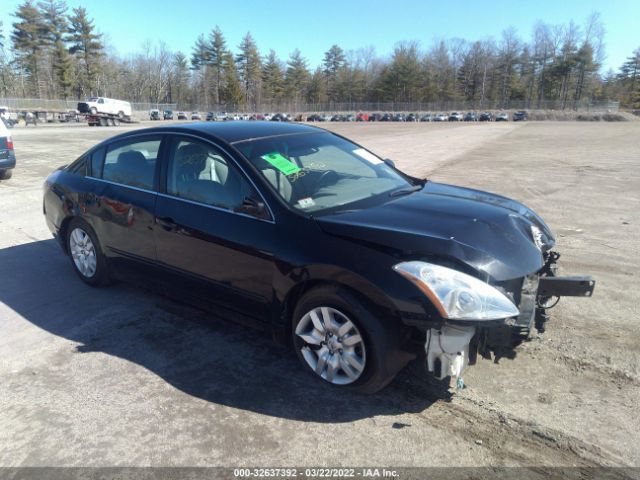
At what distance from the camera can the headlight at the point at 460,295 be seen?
8.65ft

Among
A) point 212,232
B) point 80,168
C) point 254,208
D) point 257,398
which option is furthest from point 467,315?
point 80,168

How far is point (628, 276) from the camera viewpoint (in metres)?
5.09

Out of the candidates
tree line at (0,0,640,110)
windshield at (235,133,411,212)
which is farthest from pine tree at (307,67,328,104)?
windshield at (235,133,411,212)

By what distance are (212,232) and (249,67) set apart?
118999 millimetres

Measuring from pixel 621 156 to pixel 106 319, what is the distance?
1971cm

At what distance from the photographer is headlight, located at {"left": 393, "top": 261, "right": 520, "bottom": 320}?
2637 millimetres

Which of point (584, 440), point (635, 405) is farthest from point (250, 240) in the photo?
point (635, 405)

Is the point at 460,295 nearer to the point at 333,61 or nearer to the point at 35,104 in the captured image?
the point at 35,104

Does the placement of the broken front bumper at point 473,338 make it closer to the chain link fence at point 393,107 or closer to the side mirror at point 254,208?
the side mirror at point 254,208

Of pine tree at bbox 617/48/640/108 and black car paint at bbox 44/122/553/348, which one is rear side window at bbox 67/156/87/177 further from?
pine tree at bbox 617/48/640/108

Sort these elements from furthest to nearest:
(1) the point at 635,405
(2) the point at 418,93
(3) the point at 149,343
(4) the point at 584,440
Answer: (2) the point at 418,93
(3) the point at 149,343
(1) the point at 635,405
(4) the point at 584,440

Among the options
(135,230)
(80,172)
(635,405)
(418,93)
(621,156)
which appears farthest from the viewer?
(418,93)

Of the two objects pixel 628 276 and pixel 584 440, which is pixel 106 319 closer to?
pixel 584 440

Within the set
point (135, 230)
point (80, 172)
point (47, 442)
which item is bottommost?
point (47, 442)
